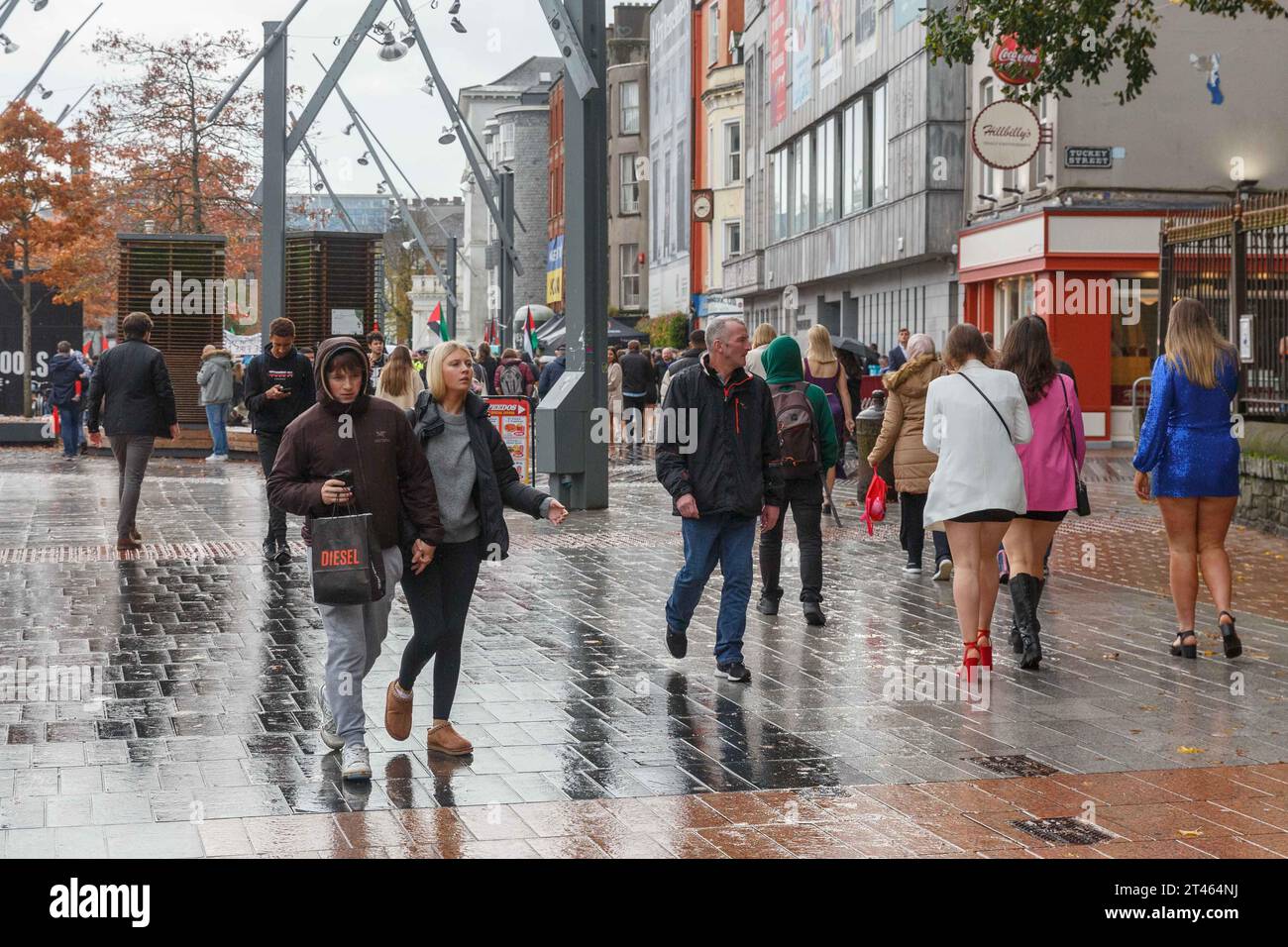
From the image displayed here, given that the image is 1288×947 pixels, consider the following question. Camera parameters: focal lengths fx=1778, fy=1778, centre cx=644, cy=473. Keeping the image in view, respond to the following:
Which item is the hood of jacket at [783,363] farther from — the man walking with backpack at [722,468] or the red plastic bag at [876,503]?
the man walking with backpack at [722,468]

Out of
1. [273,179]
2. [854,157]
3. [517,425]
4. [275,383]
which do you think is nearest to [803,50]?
[854,157]

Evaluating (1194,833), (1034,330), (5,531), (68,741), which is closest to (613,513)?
(5,531)

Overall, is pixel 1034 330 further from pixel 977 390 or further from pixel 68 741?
pixel 68 741

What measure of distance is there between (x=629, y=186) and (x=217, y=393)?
156 ft

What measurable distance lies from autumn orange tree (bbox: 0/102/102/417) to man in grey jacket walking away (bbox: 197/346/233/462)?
10.9m

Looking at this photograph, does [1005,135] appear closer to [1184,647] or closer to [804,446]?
[804,446]

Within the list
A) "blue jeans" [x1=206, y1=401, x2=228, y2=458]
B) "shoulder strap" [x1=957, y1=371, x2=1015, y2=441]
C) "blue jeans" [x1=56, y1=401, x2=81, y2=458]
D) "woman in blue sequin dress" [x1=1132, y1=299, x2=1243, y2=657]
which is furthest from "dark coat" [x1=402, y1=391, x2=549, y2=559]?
"blue jeans" [x1=56, y1=401, x2=81, y2=458]

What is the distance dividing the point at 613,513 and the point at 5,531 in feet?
18.8

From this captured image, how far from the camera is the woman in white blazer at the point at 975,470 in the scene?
8.75m

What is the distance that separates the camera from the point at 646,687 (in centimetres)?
857

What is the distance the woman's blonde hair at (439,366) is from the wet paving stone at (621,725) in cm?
146

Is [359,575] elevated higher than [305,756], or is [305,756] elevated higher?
[359,575]

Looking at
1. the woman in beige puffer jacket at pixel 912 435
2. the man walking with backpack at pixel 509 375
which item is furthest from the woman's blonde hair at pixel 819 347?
the man walking with backpack at pixel 509 375

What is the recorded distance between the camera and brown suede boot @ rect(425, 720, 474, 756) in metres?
7.09
